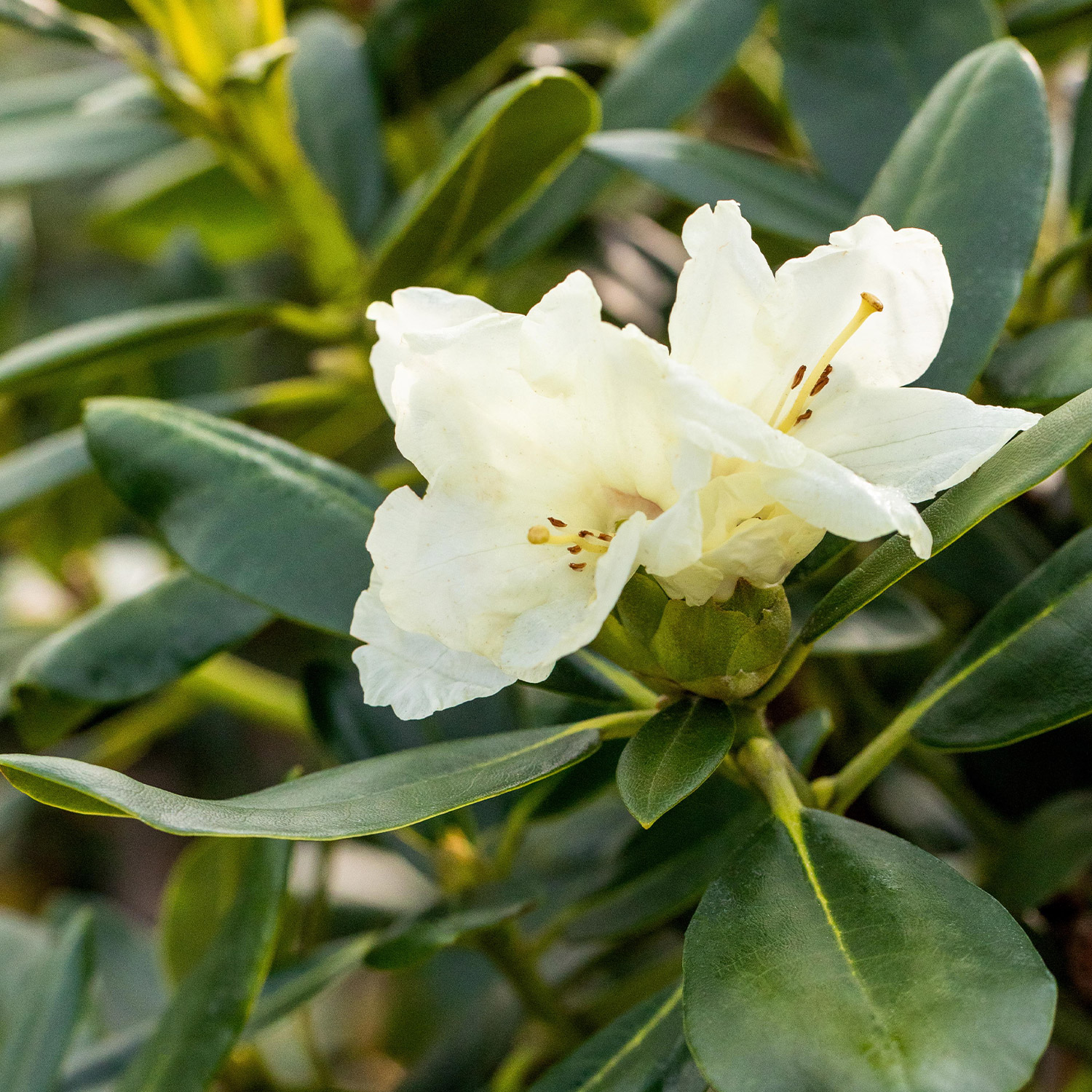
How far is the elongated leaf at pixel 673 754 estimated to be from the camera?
0.60 meters

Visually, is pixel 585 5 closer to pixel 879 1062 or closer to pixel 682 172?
pixel 682 172

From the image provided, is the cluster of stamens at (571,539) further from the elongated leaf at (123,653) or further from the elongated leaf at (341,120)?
the elongated leaf at (341,120)

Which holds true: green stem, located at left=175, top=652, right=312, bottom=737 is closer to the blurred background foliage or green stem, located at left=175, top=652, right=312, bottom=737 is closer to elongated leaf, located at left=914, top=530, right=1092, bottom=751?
the blurred background foliage

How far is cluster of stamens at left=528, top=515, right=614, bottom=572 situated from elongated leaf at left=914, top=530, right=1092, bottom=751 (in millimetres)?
280

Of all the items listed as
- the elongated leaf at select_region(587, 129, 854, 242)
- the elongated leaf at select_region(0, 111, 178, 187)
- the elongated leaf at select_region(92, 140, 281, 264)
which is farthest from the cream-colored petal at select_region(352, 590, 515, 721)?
the elongated leaf at select_region(92, 140, 281, 264)

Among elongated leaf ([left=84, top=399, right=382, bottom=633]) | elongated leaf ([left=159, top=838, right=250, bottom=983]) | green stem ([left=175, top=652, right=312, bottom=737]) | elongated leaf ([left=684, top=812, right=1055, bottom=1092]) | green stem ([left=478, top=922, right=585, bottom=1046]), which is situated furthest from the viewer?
green stem ([left=175, top=652, right=312, bottom=737])

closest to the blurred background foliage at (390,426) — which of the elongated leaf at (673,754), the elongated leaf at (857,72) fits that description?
the elongated leaf at (857,72)

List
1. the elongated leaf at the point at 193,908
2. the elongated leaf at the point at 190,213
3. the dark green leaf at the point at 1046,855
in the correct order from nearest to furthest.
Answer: the dark green leaf at the point at 1046,855
the elongated leaf at the point at 193,908
the elongated leaf at the point at 190,213

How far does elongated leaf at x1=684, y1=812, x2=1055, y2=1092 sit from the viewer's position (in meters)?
0.50

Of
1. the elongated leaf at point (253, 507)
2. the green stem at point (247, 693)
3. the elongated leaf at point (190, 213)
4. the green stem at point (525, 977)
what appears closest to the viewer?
the elongated leaf at point (253, 507)

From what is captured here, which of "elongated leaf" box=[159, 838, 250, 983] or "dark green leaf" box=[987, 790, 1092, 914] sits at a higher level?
"dark green leaf" box=[987, 790, 1092, 914]

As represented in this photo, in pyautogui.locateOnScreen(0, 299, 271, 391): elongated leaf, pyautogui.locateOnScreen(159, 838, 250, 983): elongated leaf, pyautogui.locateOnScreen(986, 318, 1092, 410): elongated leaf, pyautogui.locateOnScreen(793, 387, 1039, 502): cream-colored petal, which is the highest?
pyautogui.locateOnScreen(793, 387, 1039, 502): cream-colored petal

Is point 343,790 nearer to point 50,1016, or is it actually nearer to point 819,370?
point 819,370

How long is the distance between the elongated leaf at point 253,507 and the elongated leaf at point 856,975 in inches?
13.7
